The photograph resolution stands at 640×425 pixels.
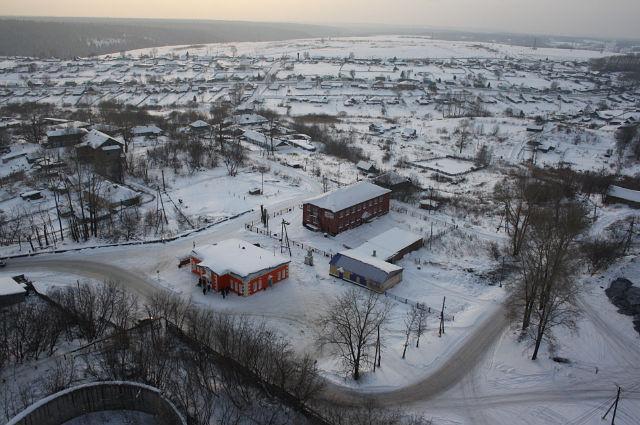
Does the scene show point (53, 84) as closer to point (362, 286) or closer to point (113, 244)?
point (113, 244)

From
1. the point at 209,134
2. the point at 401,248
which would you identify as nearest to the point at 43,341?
the point at 401,248

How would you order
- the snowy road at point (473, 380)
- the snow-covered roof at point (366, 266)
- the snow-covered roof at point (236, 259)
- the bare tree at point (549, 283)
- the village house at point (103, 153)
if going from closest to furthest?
the snowy road at point (473, 380) → the bare tree at point (549, 283) → the snow-covered roof at point (236, 259) → the snow-covered roof at point (366, 266) → the village house at point (103, 153)

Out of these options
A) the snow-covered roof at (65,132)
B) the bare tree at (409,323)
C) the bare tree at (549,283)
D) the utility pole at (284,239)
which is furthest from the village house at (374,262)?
the snow-covered roof at (65,132)

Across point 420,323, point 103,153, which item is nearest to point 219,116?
point 103,153

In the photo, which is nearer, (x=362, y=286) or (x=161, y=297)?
(x=161, y=297)

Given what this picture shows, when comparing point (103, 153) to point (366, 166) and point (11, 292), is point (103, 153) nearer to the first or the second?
point (366, 166)

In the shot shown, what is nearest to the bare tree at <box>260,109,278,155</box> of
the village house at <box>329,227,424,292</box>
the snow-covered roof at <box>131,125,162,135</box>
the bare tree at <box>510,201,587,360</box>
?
the snow-covered roof at <box>131,125,162,135</box>

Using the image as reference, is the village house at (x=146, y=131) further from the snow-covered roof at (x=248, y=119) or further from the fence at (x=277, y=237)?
the fence at (x=277, y=237)
